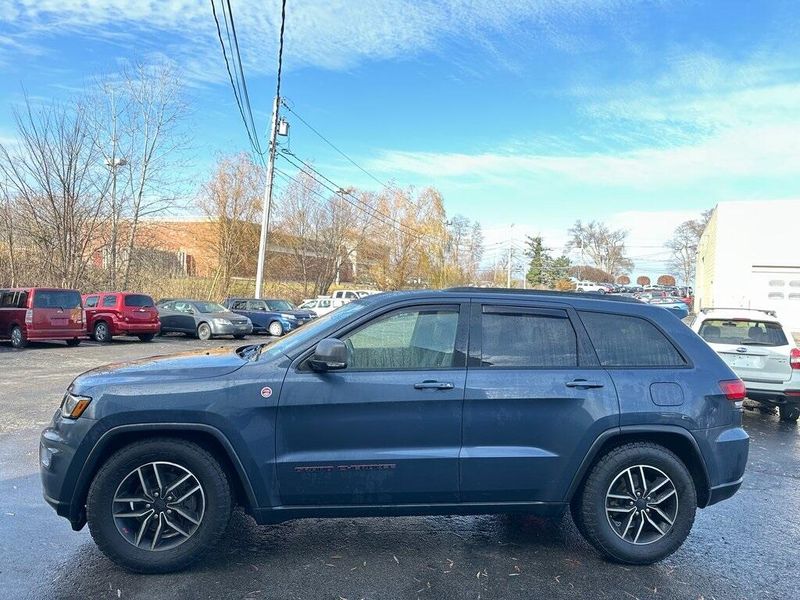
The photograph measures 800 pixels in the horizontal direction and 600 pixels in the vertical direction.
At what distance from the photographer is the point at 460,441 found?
3.74 m

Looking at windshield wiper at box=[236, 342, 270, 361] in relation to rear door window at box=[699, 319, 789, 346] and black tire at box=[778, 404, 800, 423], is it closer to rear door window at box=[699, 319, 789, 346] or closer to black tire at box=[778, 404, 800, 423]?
rear door window at box=[699, 319, 789, 346]

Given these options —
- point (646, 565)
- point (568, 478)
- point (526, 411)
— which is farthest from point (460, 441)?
point (646, 565)

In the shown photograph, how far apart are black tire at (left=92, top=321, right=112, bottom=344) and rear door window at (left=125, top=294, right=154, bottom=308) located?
1.01 meters

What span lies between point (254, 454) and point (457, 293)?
66.8 inches

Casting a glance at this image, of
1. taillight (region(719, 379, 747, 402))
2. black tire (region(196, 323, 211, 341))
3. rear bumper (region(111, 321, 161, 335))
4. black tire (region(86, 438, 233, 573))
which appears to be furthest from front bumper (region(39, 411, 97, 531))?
black tire (region(196, 323, 211, 341))

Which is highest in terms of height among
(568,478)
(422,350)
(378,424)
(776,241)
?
(776,241)

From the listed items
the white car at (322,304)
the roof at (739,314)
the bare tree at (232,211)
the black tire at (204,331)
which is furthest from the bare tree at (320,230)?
the roof at (739,314)

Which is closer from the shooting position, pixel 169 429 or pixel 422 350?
pixel 169 429

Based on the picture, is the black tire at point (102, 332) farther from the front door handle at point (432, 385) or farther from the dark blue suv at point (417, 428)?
the front door handle at point (432, 385)

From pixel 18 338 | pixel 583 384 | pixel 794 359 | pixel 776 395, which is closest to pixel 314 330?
pixel 583 384

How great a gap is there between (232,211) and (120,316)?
19851 mm

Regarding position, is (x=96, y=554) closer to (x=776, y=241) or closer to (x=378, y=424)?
(x=378, y=424)

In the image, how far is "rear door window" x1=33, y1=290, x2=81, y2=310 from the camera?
52.8ft

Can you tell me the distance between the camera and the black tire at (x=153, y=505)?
3.54m
